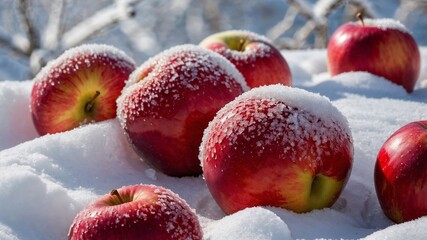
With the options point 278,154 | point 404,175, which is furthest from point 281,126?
point 404,175

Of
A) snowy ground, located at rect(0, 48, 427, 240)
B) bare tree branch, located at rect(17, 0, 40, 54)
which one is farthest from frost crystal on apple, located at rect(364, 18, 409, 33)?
bare tree branch, located at rect(17, 0, 40, 54)

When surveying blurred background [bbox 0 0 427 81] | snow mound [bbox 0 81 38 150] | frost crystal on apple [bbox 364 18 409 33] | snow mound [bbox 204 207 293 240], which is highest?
snow mound [bbox 204 207 293 240]

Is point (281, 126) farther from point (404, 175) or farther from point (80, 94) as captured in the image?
point (80, 94)

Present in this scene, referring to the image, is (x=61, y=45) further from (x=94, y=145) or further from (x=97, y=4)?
(x=94, y=145)

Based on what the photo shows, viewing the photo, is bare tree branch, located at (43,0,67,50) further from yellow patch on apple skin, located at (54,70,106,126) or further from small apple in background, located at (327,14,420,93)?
yellow patch on apple skin, located at (54,70,106,126)

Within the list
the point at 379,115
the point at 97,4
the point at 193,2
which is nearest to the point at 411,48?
the point at 379,115

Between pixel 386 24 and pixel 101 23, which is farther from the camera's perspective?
pixel 101 23

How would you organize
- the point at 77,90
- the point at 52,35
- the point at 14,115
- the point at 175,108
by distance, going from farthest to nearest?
the point at 52,35 → the point at 14,115 → the point at 77,90 → the point at 175,108

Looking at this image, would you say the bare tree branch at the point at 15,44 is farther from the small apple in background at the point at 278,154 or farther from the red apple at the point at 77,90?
the small apple in background at the point at 278,154
